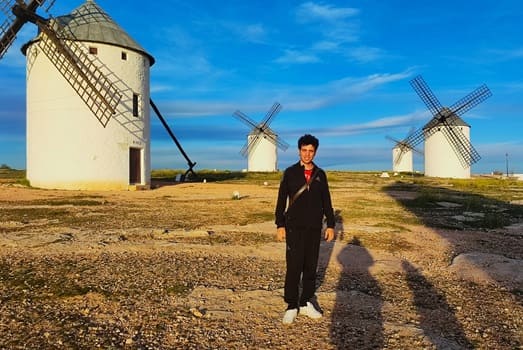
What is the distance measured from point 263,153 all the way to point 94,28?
134 ft

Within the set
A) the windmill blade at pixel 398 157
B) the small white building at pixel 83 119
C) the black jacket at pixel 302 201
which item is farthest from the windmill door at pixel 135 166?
the windmill blade at pixel 398 157

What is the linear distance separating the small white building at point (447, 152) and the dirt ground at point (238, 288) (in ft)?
146

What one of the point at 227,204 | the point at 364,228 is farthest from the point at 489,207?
the point at 227,204

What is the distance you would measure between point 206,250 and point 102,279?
8.17 ft

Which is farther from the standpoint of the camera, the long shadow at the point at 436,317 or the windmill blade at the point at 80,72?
the windmill blade at the point at 80,72

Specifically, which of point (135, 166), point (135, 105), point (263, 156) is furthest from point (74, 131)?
point (263, 156)

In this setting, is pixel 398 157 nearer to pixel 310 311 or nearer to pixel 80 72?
pixel 80 72

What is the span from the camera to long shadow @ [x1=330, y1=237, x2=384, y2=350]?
448cm

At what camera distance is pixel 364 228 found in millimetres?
11914

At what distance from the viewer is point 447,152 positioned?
2092 inches

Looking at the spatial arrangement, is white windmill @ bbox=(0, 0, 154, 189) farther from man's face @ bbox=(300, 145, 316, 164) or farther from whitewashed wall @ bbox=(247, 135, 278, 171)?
whitewashed wall @ bbox=(247, 135, 278, 171)

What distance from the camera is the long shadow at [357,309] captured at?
4.48 m

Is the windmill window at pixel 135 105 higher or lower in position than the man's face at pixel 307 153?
higher

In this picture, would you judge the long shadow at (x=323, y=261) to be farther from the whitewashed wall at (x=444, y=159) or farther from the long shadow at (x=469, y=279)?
the whitewashed wall at (x=444, y=159)
